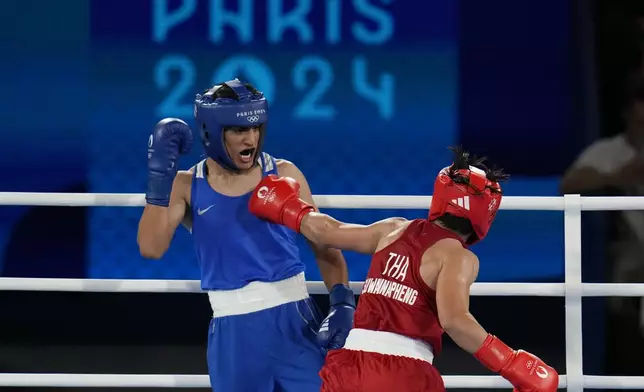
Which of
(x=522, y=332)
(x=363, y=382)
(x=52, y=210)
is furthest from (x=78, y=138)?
(x=363, y=382)

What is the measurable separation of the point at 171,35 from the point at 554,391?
3.22 meters

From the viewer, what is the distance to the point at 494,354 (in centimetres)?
277

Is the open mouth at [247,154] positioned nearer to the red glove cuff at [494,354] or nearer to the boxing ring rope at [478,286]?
the boxing ring rope at [478,286]

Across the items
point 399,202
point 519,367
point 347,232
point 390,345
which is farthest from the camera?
point 399,202

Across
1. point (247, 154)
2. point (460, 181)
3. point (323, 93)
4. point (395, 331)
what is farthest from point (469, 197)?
point (323, 93)

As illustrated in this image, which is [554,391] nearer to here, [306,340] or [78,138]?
[306,340]

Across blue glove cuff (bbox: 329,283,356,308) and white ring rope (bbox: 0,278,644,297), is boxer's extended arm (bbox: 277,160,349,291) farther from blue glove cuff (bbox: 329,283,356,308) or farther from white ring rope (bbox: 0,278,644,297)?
white ring rope (bbox: 0,278,644,297)

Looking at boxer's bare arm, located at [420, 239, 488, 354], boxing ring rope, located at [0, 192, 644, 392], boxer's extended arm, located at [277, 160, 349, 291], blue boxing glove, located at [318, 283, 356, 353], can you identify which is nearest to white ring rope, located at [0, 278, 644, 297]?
boxing ring rope, located at [0, 192, 644, 392]

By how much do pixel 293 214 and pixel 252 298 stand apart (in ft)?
0.80

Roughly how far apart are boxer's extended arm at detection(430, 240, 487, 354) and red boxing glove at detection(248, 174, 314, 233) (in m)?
0.44

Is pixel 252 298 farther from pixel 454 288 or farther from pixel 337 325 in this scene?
pixel 454 288

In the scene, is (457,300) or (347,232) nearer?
(457,300)

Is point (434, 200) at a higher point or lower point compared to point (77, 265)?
higher

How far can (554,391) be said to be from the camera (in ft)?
9.11
